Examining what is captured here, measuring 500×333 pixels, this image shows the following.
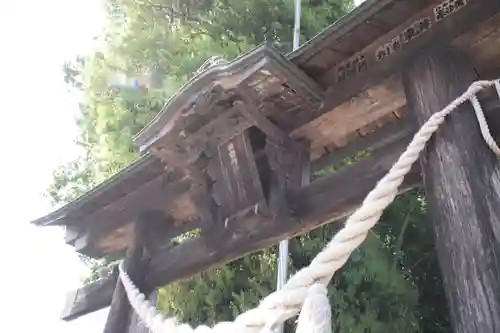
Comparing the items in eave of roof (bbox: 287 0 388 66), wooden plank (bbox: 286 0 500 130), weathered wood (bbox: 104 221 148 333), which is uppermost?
eave of roof (bbox: 287 0 388 66)

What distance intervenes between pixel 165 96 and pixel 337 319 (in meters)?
2.31

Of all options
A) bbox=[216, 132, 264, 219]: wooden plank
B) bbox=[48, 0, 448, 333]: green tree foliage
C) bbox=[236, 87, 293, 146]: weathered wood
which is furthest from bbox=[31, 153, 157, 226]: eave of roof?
bbox=[48, 0, 448, 333]: green tree foliage

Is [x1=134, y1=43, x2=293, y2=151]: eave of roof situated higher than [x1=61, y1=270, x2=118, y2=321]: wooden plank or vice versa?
[x1=134, y1=43, x2=293, y2=151]: eave of roof

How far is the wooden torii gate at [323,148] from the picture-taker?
168 centimetres

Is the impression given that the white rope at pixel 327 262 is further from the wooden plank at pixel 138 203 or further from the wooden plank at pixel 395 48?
the wooden plank at pixel 138 203

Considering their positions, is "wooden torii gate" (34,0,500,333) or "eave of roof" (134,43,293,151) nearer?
"wooden torii gate" (34,0,500,333)

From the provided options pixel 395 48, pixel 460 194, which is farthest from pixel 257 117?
pixel 460 194

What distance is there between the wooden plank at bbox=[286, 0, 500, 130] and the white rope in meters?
0.26

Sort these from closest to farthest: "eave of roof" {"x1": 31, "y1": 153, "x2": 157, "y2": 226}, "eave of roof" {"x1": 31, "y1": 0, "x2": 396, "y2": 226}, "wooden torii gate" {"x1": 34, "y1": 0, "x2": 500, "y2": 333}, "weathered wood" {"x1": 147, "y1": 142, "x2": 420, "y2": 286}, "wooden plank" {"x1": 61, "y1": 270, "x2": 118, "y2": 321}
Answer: "wooden torii gate" {"x1": 34, "y1": 0, "x2": 500, "y2": 333}, "eave of roof" {"x1": 31, "y1": 0, "x2": 396, "y2": 226}, "weathered wood" {"x1": 147, "y1": 142, "x2": 420, "y2": 286}, "eave of roof" {"x1": 31, "y1": 153, "x2": 157, "y2": 226}, "wooden plank" {"x1": 61, "y1": 270, "x2": 118, "y2": 321}

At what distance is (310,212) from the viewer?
94.4 inches

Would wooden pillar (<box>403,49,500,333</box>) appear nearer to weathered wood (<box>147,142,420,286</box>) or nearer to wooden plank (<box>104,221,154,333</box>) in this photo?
weathered wood (<box>147,142,420,286</box>)

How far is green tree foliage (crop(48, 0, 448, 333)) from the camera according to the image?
433 cm

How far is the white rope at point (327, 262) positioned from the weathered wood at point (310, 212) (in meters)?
0.34

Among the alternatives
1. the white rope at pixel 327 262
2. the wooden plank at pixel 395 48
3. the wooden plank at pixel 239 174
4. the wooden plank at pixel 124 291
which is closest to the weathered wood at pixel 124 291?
the wooden plank at pixel 124 291
